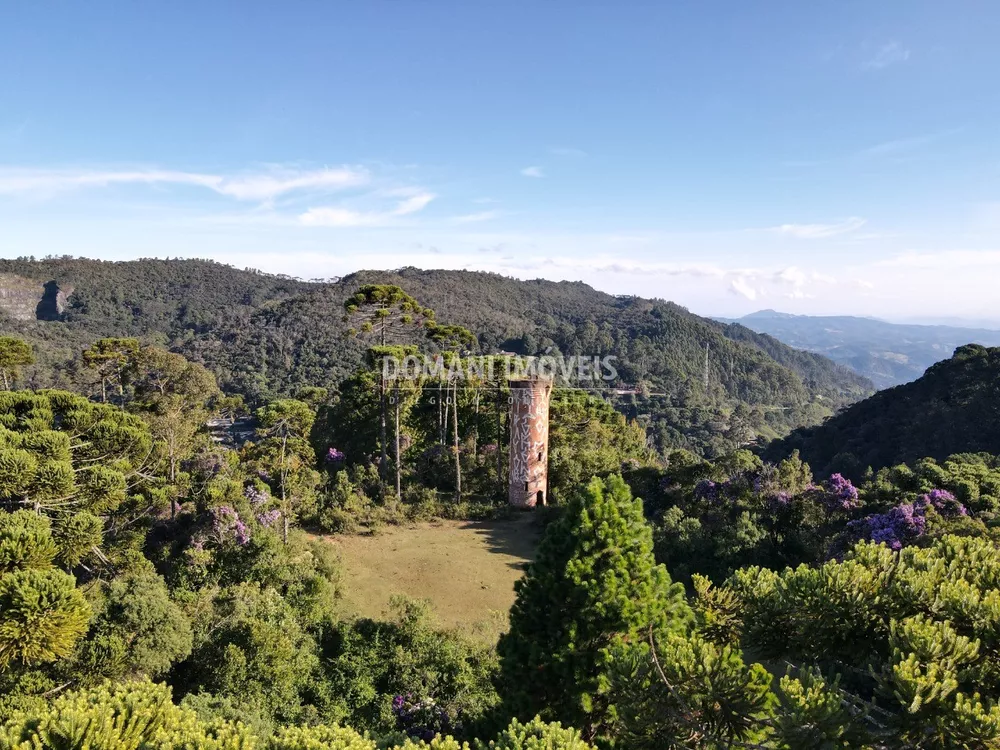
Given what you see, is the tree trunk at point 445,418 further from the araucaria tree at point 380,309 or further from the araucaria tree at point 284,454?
the araucaria tree at point 284,454

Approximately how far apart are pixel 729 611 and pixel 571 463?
17.4 metres

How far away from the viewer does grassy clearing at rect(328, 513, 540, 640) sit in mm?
14734

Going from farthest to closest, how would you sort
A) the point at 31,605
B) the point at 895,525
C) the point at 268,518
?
1. the point at 268,518
2. the point at 895,525
3. the point at 31,605

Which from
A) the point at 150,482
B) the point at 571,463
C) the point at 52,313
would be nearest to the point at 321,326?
the point at 52,313

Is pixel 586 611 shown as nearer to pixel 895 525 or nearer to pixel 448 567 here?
pixel 895 525

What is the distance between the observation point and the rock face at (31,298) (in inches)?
3221

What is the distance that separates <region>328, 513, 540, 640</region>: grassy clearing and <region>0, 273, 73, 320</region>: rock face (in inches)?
3434

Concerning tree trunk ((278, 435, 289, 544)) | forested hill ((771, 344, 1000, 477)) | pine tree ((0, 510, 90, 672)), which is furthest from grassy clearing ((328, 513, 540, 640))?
forested hill ((771, 344, 1000, 477))

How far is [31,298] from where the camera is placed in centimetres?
8606

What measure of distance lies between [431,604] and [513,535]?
639 cm

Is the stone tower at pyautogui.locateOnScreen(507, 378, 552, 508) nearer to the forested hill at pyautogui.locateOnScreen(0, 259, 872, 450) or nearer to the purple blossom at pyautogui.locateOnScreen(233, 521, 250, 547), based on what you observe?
the purple blossom at pyautogui.locateOnScreen(233, 521, 250, 547)

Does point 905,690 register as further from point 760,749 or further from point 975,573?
point 975,573

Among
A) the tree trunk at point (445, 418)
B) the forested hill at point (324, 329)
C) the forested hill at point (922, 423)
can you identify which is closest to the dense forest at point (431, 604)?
the tree trunk at point (445, 418)

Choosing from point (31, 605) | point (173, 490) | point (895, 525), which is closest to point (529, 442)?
point (895, 525)
